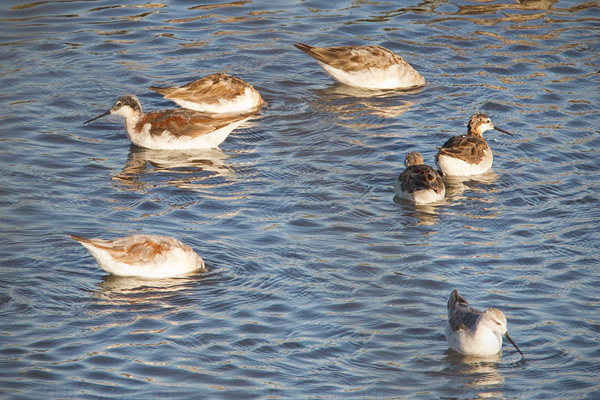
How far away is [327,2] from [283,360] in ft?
48.5

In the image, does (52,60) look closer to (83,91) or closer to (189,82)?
(83,91)

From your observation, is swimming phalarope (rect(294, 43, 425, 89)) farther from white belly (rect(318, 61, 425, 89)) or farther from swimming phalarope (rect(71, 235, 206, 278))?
swimming phalarope (rect(71, 235, 206, 278))

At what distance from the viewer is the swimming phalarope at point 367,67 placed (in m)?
18.1

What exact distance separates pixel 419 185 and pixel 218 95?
529cm

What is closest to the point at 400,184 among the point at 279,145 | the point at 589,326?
the point at 279,145

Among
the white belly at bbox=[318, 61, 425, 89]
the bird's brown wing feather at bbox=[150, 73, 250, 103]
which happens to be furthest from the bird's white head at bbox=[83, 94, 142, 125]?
the white belly at bbox=[318, 61, 425, 89]

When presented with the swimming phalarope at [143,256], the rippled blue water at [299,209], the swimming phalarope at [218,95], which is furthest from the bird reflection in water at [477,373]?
the swimming phalarope at [218,95]

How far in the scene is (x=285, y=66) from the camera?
19.2 metres

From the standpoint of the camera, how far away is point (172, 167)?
48.9 feet

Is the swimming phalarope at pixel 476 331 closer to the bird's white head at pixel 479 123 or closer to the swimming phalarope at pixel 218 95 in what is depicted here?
the bird's white head at pixel 479 123

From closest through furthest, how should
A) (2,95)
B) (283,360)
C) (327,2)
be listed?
1. (283,360)
2. (2,95)
3. (327,2)

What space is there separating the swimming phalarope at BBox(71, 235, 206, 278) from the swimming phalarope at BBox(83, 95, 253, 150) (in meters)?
4.81

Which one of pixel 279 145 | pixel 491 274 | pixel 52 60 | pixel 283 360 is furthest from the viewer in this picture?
pixel 52 60

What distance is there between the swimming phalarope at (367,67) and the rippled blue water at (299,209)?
29 cm
